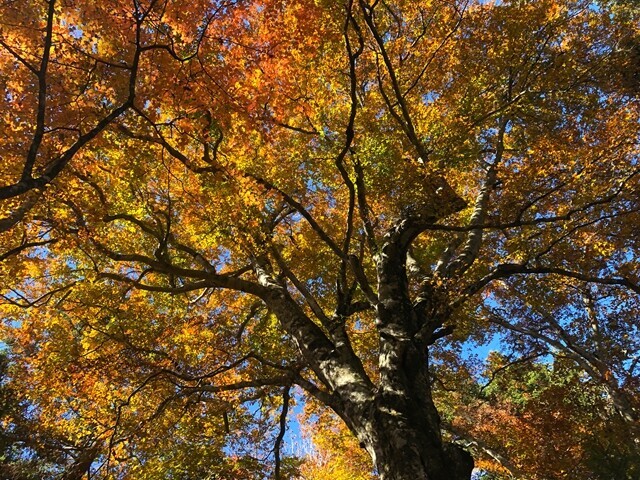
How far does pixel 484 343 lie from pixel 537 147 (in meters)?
8.02

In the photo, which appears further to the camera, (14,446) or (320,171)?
(14,446)

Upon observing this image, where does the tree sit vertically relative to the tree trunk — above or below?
above

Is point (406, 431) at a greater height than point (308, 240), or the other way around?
point (308, 240)

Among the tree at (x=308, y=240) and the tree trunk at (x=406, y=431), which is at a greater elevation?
the tree at (x=308, y=240)

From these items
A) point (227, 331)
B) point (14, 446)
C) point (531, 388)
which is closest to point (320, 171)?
point (227, 331)

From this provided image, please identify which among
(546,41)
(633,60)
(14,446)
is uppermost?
(633,60)

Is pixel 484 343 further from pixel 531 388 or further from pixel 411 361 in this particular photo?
pixel 411 361

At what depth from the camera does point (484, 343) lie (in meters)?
14.6

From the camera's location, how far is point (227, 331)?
34.6 ft

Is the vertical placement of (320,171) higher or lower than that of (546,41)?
lower

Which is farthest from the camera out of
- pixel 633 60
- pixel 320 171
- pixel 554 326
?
pixel 554 326

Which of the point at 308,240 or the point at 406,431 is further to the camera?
the point at 308,240

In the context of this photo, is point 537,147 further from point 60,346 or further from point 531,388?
point 531,388

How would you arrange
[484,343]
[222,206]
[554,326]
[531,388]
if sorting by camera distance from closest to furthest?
1. [222,206]
2. [554,326]
3. [484,343]
4. [531,388]
